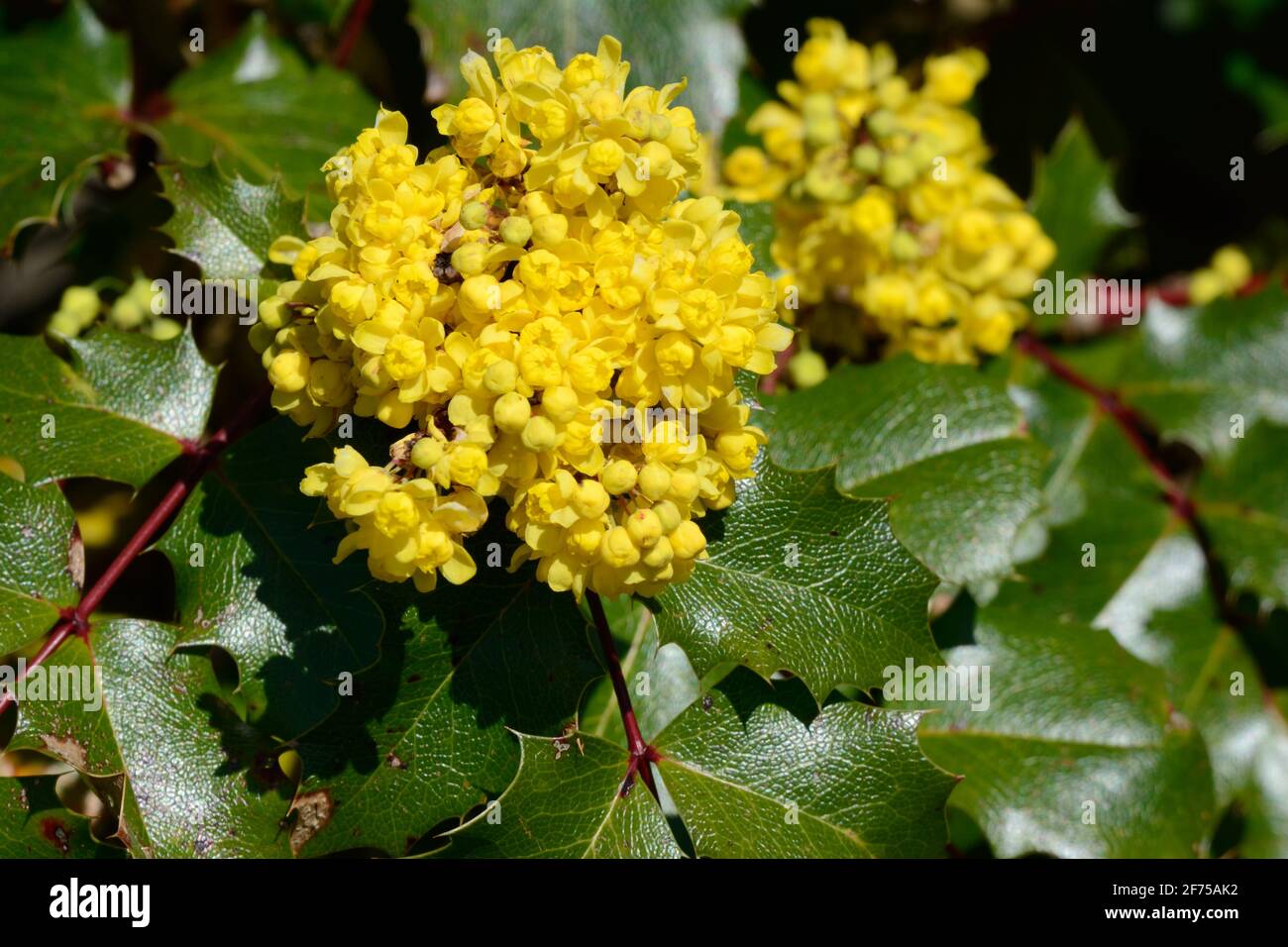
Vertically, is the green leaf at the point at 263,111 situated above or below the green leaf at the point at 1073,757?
above

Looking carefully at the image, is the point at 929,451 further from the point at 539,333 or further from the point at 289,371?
the point at 289,371

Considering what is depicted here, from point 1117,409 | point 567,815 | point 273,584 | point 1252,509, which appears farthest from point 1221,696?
point 273,584

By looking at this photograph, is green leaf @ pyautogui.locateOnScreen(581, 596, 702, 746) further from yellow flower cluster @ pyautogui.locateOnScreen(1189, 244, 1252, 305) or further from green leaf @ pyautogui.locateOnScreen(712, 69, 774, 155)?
yellow flower cluster @ pyautogui.locateOnScreen(1189, 244, 1252, 305)

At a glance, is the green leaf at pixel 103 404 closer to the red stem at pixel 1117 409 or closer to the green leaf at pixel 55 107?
the green leaf at pixel 55 107

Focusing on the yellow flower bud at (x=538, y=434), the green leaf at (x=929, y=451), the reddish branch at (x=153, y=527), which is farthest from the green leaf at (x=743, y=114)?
the yellow flower bud at (x=538, y=434)

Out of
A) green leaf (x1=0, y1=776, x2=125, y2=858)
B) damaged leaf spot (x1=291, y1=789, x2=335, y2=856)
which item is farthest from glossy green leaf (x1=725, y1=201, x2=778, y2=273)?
green leaf (x1=0, y1=776, x2=125, y2=858)

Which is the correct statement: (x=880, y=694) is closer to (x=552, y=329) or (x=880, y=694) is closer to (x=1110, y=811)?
(x=1110, y=811)
